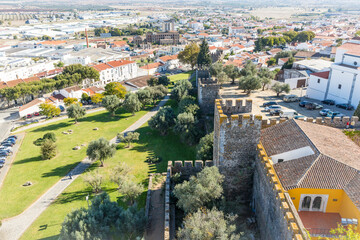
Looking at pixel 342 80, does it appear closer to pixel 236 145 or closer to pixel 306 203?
pixel 236 145

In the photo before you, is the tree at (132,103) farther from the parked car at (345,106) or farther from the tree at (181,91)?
the parked car at (345,106)

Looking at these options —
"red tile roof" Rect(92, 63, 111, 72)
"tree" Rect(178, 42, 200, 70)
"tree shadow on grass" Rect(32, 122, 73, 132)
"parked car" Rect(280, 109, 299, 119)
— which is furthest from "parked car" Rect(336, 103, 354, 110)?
"red tile roof" Rect(92, 63, 111, 72)

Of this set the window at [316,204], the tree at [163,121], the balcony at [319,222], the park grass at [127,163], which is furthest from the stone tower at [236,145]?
the tree at [163,121]

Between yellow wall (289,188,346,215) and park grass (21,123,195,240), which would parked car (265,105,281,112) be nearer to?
park grass (21,123,195,240)

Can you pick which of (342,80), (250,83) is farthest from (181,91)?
(342,80)

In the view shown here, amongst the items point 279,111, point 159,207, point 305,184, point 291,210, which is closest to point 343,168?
point 305,184

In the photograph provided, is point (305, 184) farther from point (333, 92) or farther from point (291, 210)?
point (333, 92)
